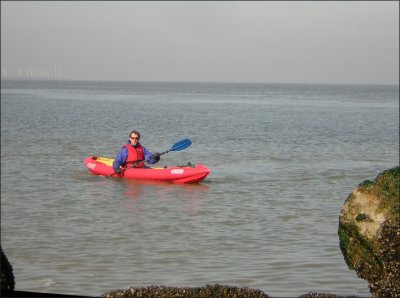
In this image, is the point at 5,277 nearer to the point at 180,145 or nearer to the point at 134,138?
the point at 134,138

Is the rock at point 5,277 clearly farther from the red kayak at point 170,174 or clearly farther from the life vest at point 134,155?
the life vest at point 134,155

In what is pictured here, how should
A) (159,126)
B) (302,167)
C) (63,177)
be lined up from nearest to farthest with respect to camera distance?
(63,177) → (302,167) → (159,126)

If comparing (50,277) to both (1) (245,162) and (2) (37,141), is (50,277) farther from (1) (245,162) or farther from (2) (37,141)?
(2) (37,141)

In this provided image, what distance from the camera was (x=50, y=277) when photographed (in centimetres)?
859

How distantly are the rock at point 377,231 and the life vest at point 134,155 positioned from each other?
12.3 metres

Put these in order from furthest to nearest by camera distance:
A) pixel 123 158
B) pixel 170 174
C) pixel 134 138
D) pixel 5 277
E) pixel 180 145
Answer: pixel 123 158 < pixel 180 145 < pixel 170 174 < pixel 134 138 < pixel 5 277

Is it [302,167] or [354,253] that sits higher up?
[354,253]

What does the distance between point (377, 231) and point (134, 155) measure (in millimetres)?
12922

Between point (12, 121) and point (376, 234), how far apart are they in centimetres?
4075

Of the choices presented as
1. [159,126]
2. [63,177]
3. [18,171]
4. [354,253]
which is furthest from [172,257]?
[159,126]

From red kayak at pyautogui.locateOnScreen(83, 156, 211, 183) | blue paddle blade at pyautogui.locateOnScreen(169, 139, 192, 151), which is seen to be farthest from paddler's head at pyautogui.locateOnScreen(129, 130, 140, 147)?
blue paddle blade at pyautogui.locateOnScreen(169, 139, 192, 151)

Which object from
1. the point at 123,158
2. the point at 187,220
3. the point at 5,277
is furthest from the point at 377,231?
the point at 123,158

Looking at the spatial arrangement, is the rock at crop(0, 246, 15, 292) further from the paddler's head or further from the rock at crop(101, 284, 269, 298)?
the paddler's head

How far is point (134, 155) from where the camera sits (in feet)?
56.6
